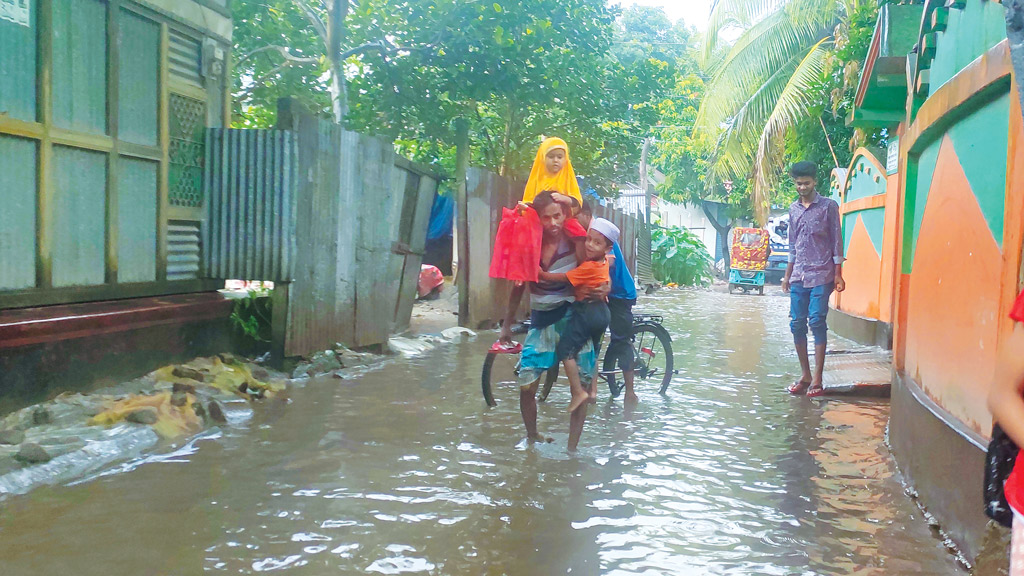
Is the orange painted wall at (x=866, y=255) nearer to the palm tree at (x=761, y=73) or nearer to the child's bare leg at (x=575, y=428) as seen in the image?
the palm tree at (x=761, y=73)

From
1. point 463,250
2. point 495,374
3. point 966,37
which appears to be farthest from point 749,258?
point 966,37

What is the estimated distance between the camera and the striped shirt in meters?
5.21

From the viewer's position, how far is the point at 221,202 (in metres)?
7.58

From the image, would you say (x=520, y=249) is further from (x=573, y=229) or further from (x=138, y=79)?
(x=138, y=79)

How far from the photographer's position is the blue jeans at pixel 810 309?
7402 mm

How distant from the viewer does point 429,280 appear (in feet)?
45.9

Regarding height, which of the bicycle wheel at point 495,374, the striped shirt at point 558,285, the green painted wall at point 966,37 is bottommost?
the bicycle wheel at point 495,374

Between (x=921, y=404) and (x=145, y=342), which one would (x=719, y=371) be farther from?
(x=145, y=342)

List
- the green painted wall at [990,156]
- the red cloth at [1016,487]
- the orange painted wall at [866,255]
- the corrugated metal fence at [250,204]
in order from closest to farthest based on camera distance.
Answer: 1. the red cloth at [1016,487]
2. the green painted wall at [990,156]
3. the corrugated metal fence at [250,204]
4. the orange painted wall at [866,255]

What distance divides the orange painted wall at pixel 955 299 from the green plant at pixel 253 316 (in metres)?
5.50

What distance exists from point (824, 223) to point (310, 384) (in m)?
4.74

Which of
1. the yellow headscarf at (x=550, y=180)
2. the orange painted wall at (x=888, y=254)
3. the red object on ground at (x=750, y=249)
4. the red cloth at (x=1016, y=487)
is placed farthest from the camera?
the red object on ground at (x=750, y=249)

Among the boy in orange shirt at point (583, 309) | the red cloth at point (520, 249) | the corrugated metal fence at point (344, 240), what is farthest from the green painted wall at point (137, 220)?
the boy in orange shirt at point (583, 309)

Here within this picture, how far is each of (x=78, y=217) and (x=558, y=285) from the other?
352cm
